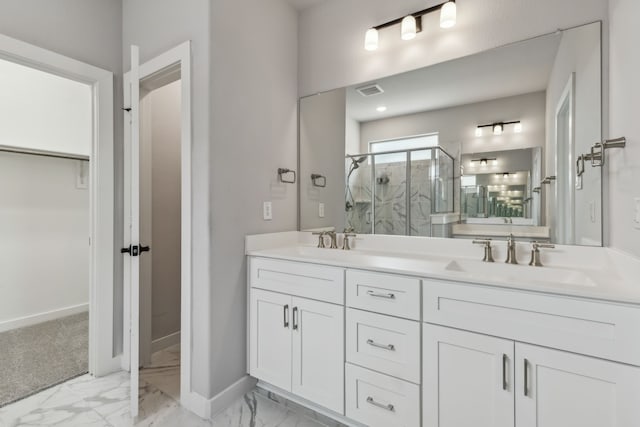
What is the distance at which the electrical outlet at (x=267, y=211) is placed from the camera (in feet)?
6.81

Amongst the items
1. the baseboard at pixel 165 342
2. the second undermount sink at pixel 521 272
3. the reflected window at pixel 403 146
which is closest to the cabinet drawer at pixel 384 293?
the second undermount sink at pixel 521 272

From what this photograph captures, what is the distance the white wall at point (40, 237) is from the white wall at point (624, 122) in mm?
4407

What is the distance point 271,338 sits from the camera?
71.2 inches

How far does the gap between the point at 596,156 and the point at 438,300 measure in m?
0.96

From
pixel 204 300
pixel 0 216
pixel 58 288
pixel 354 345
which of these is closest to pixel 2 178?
pixel 0 216

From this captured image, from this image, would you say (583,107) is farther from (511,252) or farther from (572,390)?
(572,390)

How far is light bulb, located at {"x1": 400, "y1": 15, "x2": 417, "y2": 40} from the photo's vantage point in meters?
1.84

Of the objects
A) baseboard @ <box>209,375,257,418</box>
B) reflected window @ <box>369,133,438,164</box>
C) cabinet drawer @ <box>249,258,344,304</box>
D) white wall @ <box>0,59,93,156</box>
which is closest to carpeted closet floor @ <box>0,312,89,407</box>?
baseboard @ <box>209,375,257,418</box>

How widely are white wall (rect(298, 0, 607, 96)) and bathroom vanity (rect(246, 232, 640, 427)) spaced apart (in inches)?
44.2

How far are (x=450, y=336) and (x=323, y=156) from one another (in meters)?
1.56

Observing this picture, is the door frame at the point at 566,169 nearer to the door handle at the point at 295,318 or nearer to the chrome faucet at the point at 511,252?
the chrome faucet at the point at 511,252

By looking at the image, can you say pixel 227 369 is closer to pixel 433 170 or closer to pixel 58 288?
pixel 433 170

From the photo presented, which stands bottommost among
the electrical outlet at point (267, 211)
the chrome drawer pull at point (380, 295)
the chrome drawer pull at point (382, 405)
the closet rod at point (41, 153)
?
the chrome drawer pull at point (382, 405)

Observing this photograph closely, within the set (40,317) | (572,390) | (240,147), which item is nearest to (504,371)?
(572,390)
